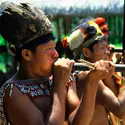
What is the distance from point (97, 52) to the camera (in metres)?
3.21

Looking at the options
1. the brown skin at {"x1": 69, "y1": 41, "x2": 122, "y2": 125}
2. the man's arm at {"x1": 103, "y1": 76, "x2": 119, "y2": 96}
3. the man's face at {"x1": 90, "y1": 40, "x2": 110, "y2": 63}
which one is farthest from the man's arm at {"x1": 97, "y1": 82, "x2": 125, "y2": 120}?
the man's arm at {"x1": 103, "y1": 76, "x2": 119, "y2": 96}

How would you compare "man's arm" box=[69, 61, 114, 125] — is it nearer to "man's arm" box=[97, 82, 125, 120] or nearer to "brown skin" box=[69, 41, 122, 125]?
"brown skin" box=[69, 41, 122, 125]

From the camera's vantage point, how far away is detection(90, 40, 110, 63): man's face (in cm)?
320

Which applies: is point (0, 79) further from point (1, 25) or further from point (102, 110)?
point (1, 25)

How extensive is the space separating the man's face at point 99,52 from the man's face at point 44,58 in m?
0.87

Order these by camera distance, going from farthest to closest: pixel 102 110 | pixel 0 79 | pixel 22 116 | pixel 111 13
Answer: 1. pixel 0 79
2. pixel 111 13
3. pixel 102 110
4. pixel 22 116

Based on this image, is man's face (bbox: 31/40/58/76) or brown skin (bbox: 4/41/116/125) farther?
man's face (bbox: 31/40/58/76)

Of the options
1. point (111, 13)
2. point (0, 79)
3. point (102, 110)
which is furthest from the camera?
point (0, 79)

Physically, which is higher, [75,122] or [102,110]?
[75,122]

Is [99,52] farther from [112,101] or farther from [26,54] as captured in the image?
[26,54]

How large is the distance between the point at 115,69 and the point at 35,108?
1.63 feet

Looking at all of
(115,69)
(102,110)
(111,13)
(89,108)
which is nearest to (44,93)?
(89,108)

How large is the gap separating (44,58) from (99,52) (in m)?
0.93

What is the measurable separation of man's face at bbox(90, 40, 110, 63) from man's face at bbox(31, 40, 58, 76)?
87 centimetres
